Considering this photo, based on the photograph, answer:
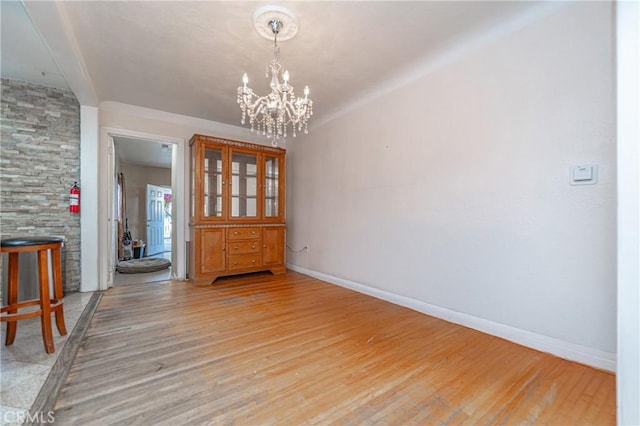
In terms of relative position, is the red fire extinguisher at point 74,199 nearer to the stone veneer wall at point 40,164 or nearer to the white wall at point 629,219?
the stone veneer wall at point 40,164

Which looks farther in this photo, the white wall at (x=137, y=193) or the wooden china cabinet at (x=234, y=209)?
the white wall at (x=137, y=193)

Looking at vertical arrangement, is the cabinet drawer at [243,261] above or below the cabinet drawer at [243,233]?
below

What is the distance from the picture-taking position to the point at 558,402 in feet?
4.72

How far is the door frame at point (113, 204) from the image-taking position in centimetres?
355

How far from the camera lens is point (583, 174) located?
182 centimetres

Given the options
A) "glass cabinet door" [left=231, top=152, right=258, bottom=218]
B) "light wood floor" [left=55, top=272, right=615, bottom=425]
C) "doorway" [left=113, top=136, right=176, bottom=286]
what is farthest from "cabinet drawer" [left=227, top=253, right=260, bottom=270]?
"doorway" [left=113, top=136, right=176, bottom=286]

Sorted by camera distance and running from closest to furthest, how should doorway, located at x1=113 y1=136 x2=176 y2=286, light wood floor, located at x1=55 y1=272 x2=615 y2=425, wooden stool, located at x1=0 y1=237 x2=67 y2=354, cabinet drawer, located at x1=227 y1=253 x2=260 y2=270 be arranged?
light wood floor, located at x1=55 y1=272 x2=615 y2=425, wooden stool, located at x1=0 y1=237 x2=67 y2=354, cabinet drawer, located at x1=227 y1=253 x2=260 y2=270, doorway, located at x1=113 y1=136 x2=176 y2=286

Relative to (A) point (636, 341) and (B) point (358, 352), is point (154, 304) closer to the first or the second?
(B) point (358, 352)

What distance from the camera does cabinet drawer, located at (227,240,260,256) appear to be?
13.1 feet

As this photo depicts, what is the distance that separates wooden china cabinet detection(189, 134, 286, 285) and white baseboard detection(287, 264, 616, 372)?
6.41 feet

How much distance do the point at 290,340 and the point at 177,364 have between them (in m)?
0.78

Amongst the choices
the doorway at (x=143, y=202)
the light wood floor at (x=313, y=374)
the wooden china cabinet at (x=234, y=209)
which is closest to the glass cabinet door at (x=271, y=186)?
the wooden china cabinet at (x=234, y=209)

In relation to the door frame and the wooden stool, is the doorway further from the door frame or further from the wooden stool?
the wooden stool

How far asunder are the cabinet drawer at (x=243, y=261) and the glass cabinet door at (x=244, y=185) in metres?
0.62
